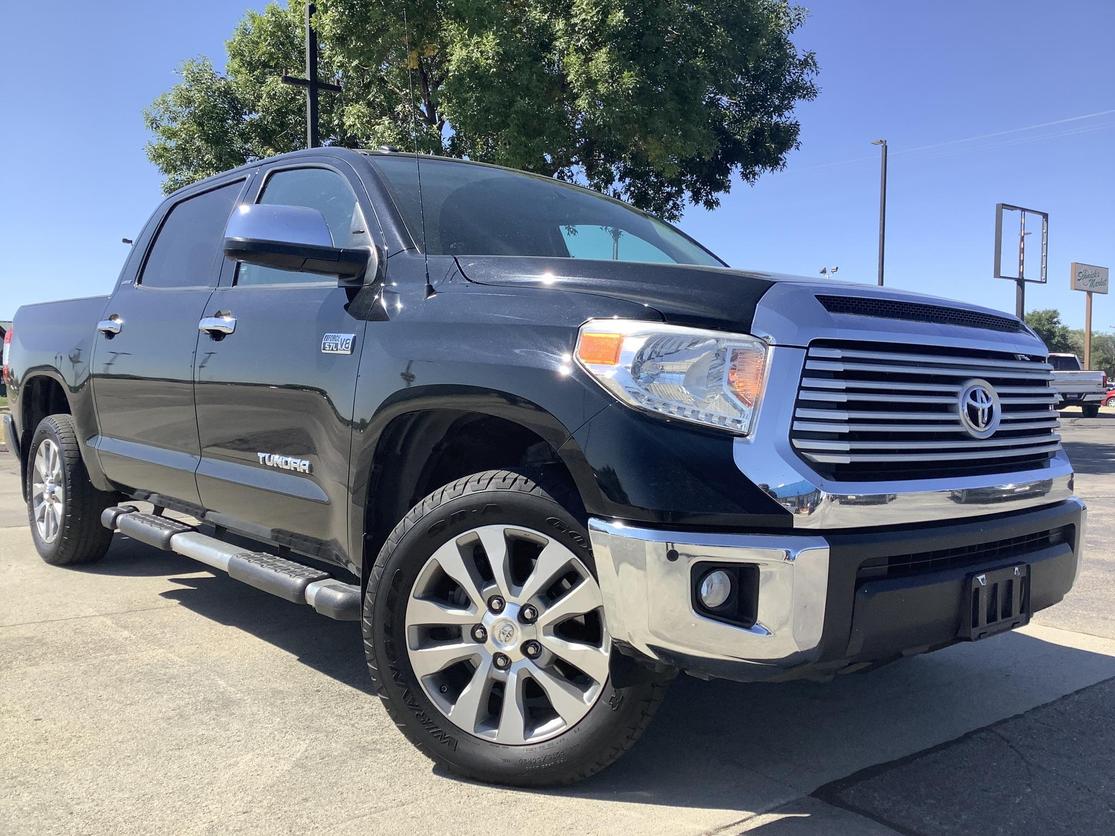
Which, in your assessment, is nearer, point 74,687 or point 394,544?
point 394,544

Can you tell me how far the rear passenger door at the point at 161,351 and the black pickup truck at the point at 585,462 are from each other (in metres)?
0.34

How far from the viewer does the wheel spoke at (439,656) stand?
2.65 meters

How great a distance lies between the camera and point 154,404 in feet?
13.7

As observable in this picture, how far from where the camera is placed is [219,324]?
12.2 feet

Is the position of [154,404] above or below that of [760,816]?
above

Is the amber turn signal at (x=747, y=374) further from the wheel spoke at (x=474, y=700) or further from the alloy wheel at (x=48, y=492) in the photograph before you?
the alloy wheel at (x=48, y=492)

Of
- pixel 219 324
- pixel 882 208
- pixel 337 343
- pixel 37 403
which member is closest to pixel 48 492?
pixel 37 403

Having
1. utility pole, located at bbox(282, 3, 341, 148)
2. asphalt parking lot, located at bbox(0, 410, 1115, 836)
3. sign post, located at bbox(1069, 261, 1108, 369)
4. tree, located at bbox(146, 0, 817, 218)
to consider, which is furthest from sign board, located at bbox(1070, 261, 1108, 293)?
asphalt parking lot, located at bbox(0, 410, 1115, 836)

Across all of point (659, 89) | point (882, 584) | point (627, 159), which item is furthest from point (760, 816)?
point (627, 159)

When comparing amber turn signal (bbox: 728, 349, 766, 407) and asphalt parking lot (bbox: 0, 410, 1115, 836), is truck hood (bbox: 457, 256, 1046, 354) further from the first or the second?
asphalt parking lot (bbox: 0, 410, 1115, 836)

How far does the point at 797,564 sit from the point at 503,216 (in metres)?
1.87

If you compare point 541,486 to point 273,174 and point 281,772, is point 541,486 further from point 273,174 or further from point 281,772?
point 273,174

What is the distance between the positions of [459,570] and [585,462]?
564 mm

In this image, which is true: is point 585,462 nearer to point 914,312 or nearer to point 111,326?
point 914,312
